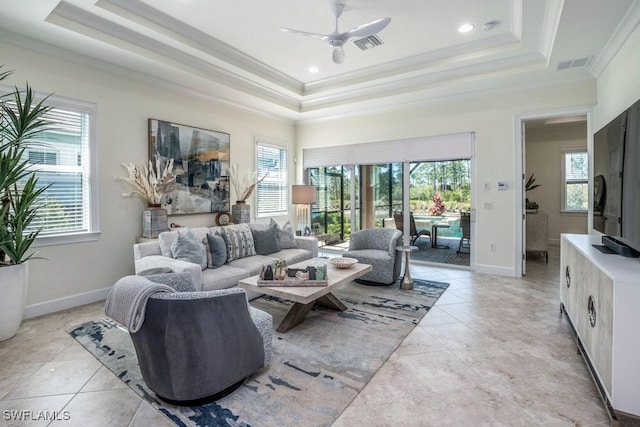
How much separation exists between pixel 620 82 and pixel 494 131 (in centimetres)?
168

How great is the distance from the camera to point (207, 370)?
6.21 ft

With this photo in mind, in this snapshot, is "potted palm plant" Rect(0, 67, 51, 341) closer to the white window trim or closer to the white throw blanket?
the white throw blanket

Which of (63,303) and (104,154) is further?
(104,154)

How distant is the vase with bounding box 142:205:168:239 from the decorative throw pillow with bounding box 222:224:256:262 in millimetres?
806

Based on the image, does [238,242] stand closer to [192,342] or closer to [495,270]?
[192,342]

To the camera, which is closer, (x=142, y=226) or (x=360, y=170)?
(x=142, y=226)

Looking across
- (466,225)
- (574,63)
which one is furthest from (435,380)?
(574,63)

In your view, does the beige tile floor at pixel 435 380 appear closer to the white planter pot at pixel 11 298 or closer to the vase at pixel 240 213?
the white planter pot at pixel 11 298

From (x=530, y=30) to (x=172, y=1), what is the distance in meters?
3.75

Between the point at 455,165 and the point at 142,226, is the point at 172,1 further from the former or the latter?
the point at 455,165

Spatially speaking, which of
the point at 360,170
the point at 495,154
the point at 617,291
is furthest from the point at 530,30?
the point at 360,170

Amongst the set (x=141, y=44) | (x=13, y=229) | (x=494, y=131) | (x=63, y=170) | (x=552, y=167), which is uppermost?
(x=141, y=44)

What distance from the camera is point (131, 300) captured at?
1.74m

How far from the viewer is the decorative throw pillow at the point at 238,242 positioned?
4.12m
